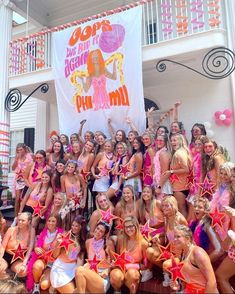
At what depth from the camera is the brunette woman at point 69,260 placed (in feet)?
10.8

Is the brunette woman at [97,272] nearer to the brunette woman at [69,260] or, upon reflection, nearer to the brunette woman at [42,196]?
the brunette woman at [69,260]

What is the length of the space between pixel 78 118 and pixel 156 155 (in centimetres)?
278

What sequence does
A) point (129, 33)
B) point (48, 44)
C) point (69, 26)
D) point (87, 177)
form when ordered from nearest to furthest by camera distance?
point (87, 177)
point (129, 33)
point (69, 26)
point (48, 44)

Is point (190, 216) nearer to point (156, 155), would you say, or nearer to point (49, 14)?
point (156, 155)

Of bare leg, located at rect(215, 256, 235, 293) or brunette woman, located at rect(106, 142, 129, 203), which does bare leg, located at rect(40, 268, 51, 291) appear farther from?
bare leg, located at rect(215, 256, 235, 293)

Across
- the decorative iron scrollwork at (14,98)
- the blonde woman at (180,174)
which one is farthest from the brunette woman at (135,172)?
the decorative iron scrollwork at (14,98)

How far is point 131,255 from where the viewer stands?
3262mm

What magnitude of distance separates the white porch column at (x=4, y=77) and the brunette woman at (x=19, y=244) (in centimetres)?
345

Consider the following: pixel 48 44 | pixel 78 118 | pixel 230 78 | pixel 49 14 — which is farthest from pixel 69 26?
pixel 230 78

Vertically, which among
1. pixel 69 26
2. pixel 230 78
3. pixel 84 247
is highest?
pixel 69 26

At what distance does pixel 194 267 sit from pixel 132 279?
0.83m

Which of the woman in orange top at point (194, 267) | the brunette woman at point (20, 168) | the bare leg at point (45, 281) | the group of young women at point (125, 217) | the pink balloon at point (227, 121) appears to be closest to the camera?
the woman in orange top at point (194, 267)

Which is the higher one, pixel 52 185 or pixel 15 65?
pixel 15 65

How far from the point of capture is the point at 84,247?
142 inches
